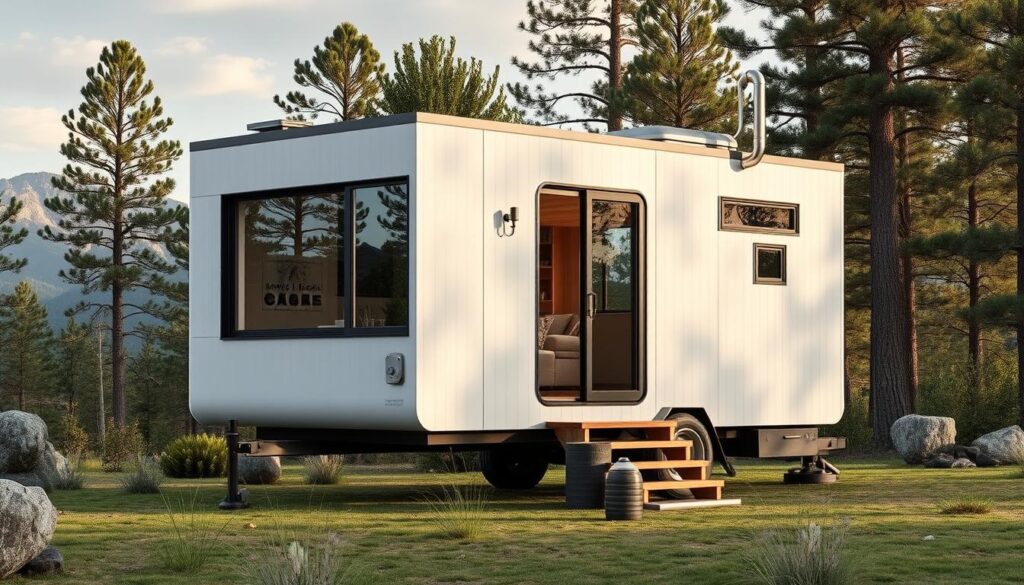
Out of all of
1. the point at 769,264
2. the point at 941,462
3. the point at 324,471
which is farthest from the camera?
the point at 941,462

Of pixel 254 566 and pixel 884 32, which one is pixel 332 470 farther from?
pixel 884 32

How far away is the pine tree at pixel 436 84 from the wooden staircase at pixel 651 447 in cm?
1353

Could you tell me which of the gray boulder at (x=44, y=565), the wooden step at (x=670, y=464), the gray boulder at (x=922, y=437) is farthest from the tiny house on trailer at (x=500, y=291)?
the gray boulder at (x=922, y=437)

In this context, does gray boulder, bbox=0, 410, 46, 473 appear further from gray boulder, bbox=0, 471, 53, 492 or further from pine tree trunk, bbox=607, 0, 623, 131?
pine tree trunk, bbox=607, 0, 623, 131

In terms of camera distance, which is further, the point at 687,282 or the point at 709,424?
the point at 709,424

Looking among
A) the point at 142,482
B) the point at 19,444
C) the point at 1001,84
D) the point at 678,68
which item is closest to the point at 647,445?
the point at 142,482

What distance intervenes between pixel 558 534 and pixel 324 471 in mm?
5621

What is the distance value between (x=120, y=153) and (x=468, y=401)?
30208 mm

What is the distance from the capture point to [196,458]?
14742 millimetres

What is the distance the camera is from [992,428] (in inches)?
784

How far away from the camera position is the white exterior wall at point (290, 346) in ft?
32.7

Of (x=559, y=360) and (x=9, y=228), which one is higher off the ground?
(x=9, y=228)

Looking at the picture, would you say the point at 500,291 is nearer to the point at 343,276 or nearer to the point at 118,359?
the point at 343,276

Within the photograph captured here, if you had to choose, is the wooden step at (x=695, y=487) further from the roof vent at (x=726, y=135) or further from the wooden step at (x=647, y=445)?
the roof vent at (x=726, y=135)
